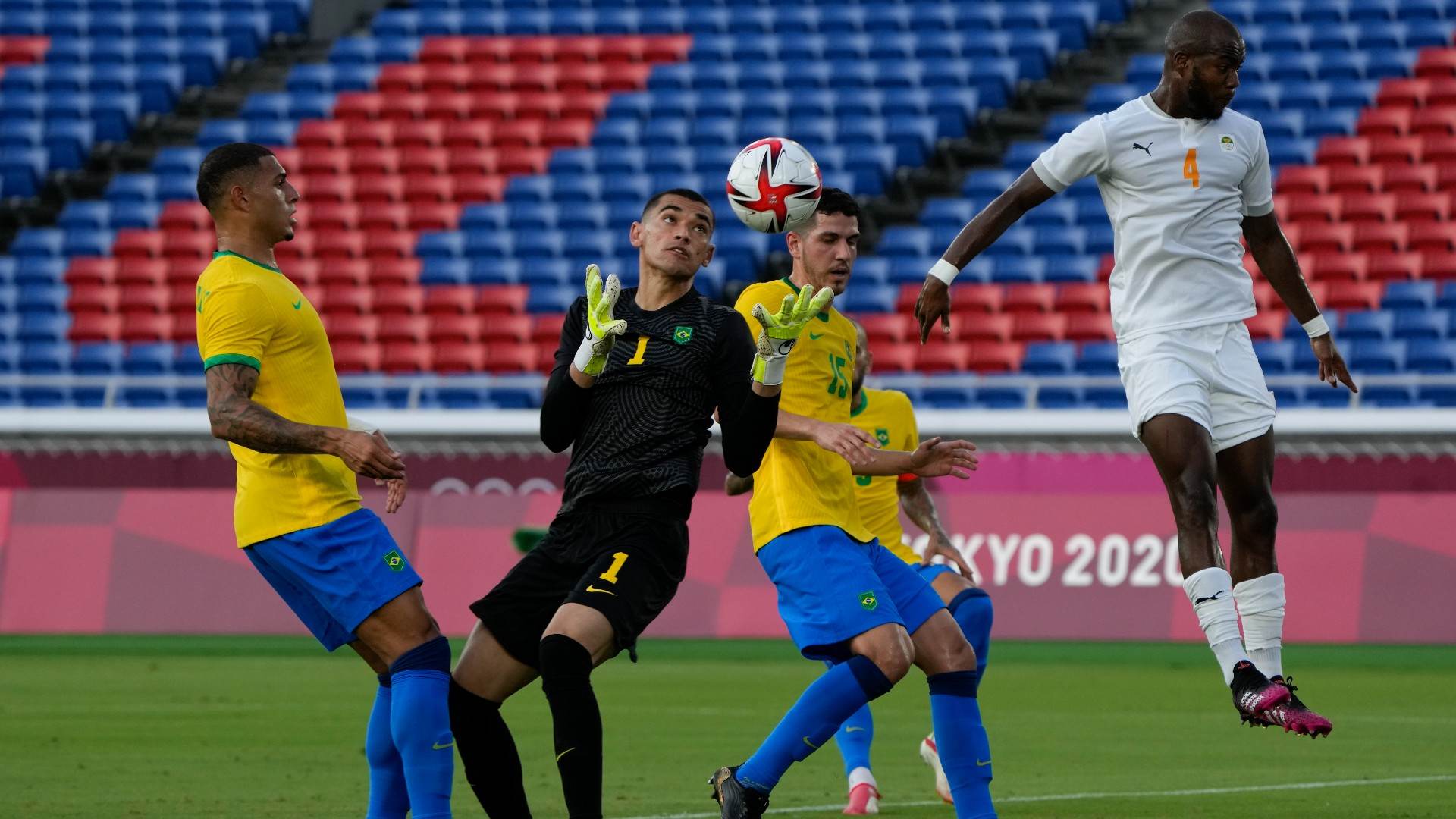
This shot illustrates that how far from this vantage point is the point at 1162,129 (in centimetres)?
A: 707

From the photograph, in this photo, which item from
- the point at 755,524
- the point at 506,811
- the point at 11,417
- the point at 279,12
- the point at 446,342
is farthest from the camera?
the point at 279,12

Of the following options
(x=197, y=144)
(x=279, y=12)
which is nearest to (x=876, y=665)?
(x=197, y=144)

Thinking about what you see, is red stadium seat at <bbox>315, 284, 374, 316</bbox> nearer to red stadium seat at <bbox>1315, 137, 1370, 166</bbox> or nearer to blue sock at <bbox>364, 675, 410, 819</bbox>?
red stadium seat at <bbox>1315, 137, 1370, 166</bbox>

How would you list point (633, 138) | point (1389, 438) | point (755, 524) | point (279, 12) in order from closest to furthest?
point (755, 524) < point (1389, 438) < point (633, 138) < point (279, 12)

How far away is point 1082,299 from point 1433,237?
11.9 feet

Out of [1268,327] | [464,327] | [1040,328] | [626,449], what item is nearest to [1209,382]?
[626,449]

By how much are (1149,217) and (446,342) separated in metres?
15.5

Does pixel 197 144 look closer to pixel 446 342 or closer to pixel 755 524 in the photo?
pixel 446 342

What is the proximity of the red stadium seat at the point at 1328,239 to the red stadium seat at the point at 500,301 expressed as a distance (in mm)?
8300

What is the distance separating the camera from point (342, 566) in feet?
21.1

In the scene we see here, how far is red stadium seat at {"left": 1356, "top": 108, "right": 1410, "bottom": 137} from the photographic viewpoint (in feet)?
72.2

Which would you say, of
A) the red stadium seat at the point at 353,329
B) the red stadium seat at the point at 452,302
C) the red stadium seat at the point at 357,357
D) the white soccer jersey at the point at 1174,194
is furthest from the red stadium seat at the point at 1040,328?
the white soccer jersey at the point at 1174,194

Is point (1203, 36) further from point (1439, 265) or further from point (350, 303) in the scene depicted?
point (350, 303)

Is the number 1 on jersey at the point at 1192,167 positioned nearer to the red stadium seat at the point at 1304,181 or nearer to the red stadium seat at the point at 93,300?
the red stadium seat at the point at 1304,181
